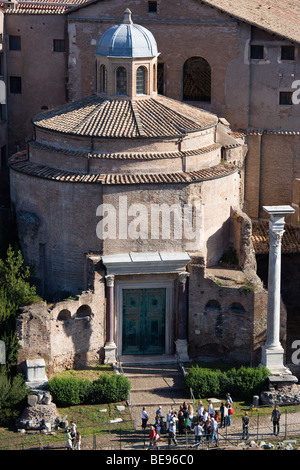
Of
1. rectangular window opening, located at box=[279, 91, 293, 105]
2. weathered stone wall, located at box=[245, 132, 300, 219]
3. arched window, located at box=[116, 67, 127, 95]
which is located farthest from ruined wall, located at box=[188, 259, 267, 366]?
rectangular window opening, located at box=[279, 91, 293, 105]

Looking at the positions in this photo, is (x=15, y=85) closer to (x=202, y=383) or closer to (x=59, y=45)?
(x=59, y=45)

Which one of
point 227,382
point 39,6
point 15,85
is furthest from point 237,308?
point 39,6

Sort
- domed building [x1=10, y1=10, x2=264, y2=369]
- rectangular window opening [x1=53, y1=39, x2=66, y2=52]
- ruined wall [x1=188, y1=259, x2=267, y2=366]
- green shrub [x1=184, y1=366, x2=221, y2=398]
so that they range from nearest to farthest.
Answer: green shrub [x1=184, y1=366, x2=221, y2=398], domed building [x1=10, y1=10, x2=264, y2=369], ruined wall [x1=188, y1=259, x2=267, y2=366], rectangular window opening [x1=53, y1=39, x2=66, y2=52]

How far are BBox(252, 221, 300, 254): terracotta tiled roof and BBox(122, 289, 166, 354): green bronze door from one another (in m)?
6.75

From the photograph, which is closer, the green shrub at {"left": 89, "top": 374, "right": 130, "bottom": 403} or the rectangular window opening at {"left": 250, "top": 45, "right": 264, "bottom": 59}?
the green shrub at {"left": 89, "top": 374, "right": 130, "bottom": 403}

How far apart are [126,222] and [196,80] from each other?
34.7 feet

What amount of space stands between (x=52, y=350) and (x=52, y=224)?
5307mm

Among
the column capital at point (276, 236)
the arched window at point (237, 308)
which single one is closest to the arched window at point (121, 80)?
the column capital at point (276, 236)

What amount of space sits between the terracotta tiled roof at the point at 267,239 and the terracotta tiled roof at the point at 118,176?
532 centimetres

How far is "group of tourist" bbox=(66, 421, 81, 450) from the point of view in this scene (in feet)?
167

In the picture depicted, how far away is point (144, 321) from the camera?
5728 cm

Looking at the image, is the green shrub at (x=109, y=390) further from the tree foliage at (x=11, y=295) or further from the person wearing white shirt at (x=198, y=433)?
the person wearing white shirt at (x=198, y=433)

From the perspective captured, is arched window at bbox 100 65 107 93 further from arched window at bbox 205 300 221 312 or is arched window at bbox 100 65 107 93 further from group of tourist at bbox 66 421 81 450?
group of tourist at bbox 66 421 81 450

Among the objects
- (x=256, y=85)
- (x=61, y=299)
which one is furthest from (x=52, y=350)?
(x=256, y=85)
